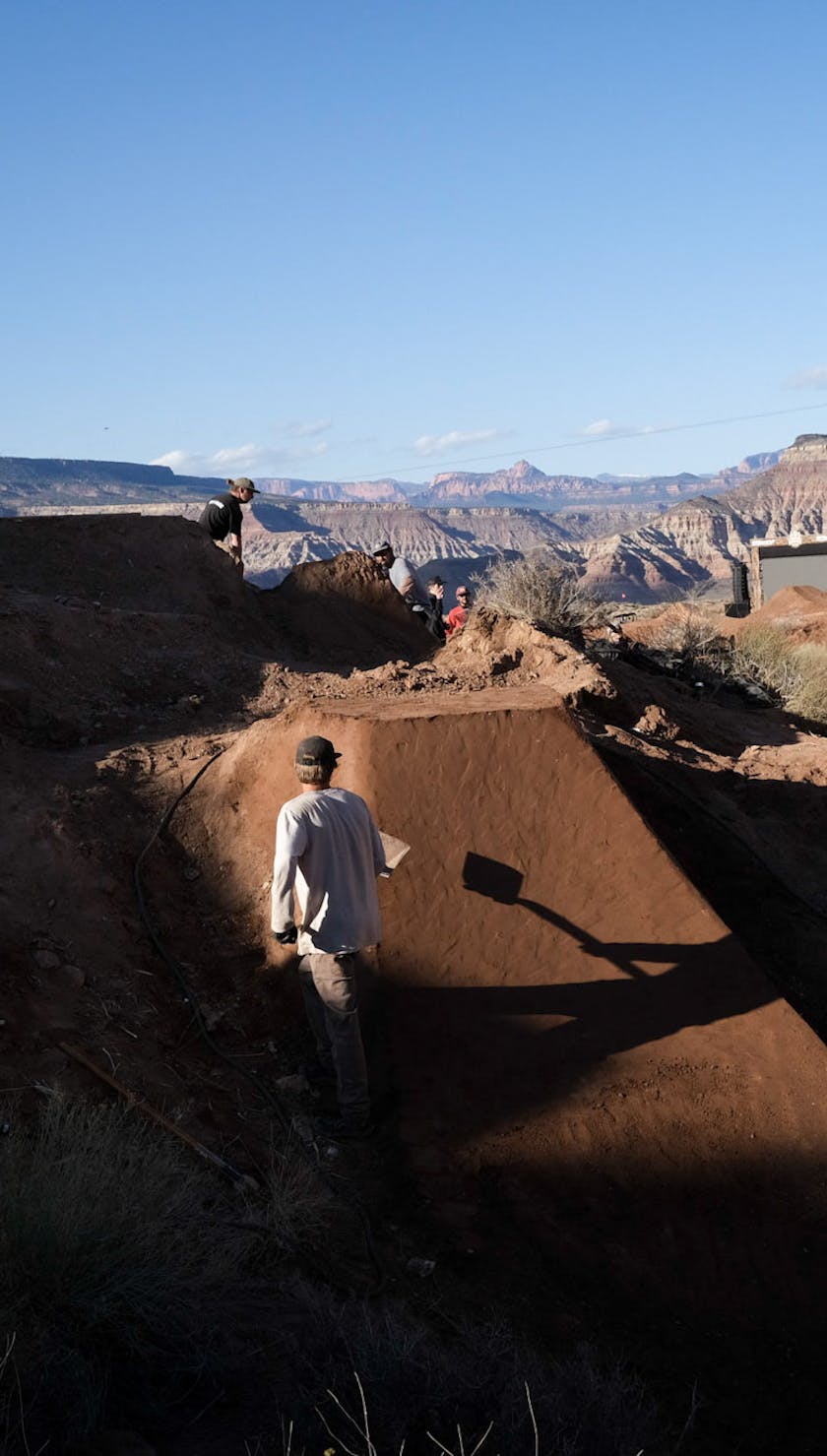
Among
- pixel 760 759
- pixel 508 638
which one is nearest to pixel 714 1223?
pixel 760 759

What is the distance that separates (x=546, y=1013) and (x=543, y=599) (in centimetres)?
1387

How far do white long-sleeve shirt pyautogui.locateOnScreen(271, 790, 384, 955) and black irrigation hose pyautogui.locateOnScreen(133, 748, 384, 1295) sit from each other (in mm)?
832

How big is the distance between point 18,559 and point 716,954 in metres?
9.41

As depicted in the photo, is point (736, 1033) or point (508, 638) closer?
point (736, 1033)

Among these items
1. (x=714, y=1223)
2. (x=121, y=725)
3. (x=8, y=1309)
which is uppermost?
(x=121, y=725)

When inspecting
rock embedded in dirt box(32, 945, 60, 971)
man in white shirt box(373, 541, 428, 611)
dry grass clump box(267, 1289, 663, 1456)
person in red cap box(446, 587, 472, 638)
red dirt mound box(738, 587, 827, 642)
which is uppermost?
man in white shirt box(373, 541, 428, 611)

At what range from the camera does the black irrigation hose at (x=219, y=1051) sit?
16.7 ft

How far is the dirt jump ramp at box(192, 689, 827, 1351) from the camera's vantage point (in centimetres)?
541

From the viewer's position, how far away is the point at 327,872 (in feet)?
17.8

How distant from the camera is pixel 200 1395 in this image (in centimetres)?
363

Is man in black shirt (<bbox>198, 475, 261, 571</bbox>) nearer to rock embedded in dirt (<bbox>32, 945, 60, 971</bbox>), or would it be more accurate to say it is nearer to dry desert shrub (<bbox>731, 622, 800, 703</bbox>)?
rock embedded in dirt (<bbox>32, 945, 60, 971</bbox>)

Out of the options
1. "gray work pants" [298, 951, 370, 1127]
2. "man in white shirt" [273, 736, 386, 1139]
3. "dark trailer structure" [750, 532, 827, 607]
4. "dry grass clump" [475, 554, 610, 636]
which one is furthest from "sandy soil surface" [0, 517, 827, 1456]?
"dark trailer structure" [750, 532, 827, 607]

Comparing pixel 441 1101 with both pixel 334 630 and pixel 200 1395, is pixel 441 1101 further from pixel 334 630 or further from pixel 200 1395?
pixel 334 630

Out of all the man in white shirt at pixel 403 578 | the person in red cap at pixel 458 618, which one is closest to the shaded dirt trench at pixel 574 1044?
the person in red cap at pixel 458 618
